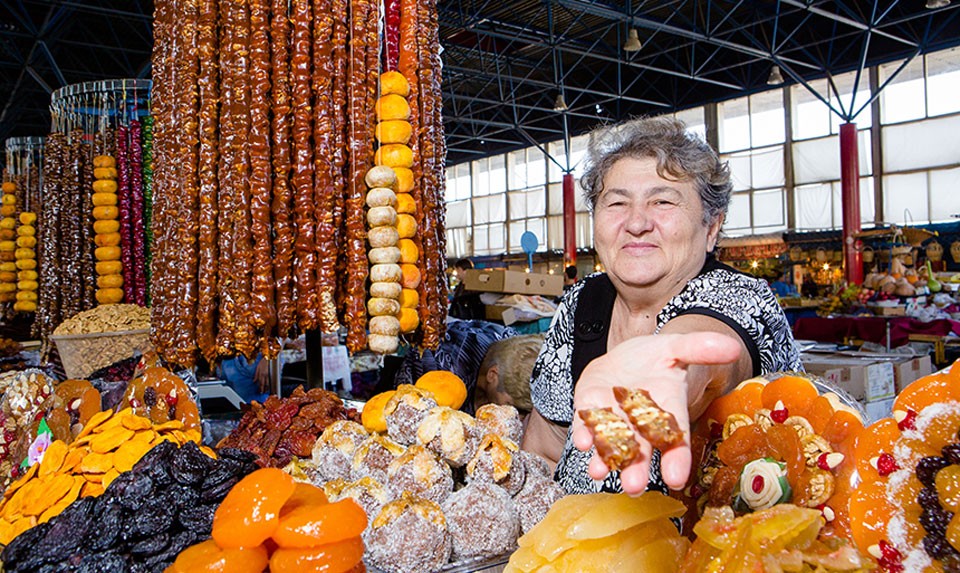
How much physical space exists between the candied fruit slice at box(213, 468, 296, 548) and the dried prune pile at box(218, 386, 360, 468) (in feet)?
2.59

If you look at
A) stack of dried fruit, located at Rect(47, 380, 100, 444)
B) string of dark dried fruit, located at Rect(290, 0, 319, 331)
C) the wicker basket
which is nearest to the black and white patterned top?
string of dark dried fruit, located at Rect(290, 0, 319, 331)

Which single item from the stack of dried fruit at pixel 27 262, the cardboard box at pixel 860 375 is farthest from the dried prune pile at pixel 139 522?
the stack of dried fruit at pixel 27 262

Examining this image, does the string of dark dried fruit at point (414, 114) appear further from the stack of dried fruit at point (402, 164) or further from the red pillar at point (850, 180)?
the red pillar at point (850, 180)

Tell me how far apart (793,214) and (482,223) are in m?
10.7

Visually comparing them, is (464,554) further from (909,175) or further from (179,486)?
(909,175)

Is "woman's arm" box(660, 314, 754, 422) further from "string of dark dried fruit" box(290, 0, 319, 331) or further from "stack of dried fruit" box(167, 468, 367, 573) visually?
"string of dark dried fruit" box(290, 0, 319, 331)

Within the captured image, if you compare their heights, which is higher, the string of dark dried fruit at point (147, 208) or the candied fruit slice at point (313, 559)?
the string of dark dried fruit at point (147, 208)

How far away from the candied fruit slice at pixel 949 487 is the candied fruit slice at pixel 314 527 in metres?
0.63

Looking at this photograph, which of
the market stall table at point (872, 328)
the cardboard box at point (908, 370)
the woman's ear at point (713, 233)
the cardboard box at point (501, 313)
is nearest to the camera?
the woman's ear at point (713, 233)

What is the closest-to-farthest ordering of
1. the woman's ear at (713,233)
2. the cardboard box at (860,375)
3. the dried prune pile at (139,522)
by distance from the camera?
the dried prune pile at (139,522) → the woman's ear at (713,233) → the cardboard box at (860,375)

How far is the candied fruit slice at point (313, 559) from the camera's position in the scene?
79 cm

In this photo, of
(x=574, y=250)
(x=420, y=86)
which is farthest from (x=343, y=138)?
(x=574, y=250)

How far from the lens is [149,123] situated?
3.89 metres

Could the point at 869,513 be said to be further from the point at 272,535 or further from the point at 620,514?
the point at 272,535
